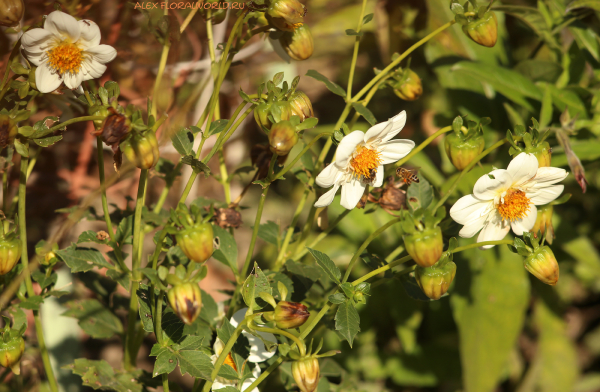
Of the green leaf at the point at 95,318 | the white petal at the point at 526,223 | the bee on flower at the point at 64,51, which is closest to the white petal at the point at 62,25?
the bee on flower at the point at 64,51

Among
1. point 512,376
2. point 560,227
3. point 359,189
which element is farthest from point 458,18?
point 512,376

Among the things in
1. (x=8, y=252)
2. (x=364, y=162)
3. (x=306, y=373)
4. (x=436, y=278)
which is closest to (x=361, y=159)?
(x=364, y=162)

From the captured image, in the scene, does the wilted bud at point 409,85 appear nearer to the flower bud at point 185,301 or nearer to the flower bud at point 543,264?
the flower bud at point 543,264

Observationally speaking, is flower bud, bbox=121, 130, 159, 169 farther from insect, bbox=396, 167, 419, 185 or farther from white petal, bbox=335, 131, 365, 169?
insect, bbox=396, 167, 419, 185

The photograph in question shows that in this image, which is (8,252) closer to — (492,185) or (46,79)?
(46,79)

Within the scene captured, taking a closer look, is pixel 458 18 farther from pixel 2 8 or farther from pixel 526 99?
pixel 2 8

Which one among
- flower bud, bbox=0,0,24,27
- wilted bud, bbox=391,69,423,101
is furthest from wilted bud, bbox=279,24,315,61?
flower bud, bbox=0,0,24,27
